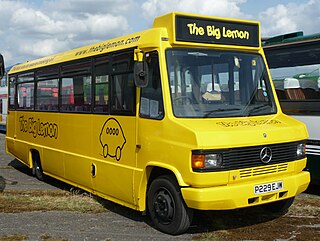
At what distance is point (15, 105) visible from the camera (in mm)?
12258

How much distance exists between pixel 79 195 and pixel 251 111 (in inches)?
151

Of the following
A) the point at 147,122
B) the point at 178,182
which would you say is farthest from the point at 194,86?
the point at 178,182

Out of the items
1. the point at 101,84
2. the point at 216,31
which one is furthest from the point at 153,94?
the point at 101,84

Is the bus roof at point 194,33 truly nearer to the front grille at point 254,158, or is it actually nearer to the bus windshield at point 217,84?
the bus windshield at point 217,84

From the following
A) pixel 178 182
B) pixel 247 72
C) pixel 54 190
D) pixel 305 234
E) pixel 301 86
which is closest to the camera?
pixel 178 182

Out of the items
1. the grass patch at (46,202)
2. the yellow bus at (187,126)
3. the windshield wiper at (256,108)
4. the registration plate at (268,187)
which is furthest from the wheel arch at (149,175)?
the windshield wiper at (256,108)

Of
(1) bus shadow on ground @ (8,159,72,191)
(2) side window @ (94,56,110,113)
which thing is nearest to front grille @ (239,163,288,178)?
(2) side window @ (94,56,110,113)

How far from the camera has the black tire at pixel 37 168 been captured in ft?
35.2

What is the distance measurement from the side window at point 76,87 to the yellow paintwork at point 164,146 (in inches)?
7.5

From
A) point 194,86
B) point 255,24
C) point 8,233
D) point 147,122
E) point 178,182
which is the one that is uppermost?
point 255,24

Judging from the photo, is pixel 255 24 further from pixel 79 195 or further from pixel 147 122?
pixel 79 195

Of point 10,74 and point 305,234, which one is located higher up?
point 10,74

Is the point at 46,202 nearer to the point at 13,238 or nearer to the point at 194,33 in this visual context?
the point at 13,238

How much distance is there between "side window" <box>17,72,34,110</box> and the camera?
11.2 meters
